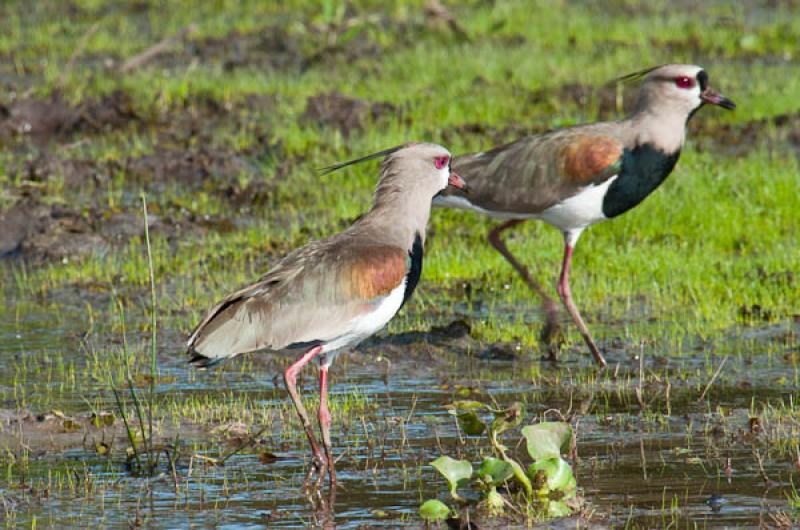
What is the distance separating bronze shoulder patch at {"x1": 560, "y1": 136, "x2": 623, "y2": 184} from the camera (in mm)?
9188

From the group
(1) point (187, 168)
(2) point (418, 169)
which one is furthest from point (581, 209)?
(1) point (187, 168)

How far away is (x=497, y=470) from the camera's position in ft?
19.2

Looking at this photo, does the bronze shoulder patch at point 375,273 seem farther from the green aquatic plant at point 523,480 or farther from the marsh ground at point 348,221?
the green aquatic plant at point 523,480

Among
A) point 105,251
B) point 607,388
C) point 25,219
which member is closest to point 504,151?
point 607,388

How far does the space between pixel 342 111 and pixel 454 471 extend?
8.57 metres

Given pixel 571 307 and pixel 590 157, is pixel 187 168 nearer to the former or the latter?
pixel 590 157

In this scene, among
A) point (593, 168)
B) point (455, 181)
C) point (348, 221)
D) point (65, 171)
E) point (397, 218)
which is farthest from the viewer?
point (65, 171)

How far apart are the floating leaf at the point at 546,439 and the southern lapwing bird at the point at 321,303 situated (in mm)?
889

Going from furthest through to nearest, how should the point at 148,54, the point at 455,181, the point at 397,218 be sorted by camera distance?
Answer: the point at 148,54 < the point at 455,181 < the point at 397,218

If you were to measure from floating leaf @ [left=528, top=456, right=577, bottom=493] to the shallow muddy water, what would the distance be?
0.15m

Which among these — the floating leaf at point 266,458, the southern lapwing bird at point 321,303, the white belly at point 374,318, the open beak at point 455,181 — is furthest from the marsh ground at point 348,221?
the open beak at point 455,181

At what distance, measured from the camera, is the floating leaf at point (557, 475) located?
5.86 meters

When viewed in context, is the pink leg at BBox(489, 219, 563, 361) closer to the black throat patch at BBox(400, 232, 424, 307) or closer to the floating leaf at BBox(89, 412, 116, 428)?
the black throat patch at BBox(400, 232, 424, 307)

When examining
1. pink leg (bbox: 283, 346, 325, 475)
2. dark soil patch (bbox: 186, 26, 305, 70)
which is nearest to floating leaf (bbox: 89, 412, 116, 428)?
pink leg (bbox: 283, 346, 325, 475)
